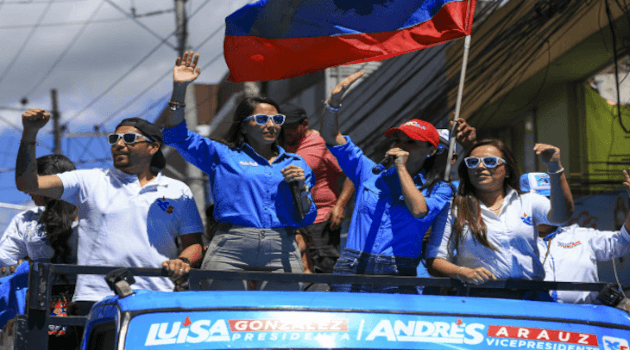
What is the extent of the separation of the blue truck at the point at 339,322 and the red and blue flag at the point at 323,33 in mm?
3020

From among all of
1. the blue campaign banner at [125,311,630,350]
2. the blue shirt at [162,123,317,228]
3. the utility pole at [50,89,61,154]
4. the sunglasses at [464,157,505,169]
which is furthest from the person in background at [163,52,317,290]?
the utility pole at [50,89,61,154]

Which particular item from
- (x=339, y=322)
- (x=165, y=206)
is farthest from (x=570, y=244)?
(x=339, y=322)

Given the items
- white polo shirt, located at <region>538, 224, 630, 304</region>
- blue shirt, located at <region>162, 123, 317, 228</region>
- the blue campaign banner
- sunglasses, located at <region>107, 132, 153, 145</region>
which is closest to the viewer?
the blue campaign banner

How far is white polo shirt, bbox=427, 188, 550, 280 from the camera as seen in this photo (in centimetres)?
364

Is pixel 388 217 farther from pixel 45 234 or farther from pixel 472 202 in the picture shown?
pixel 45 234

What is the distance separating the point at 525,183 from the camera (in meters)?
5.06

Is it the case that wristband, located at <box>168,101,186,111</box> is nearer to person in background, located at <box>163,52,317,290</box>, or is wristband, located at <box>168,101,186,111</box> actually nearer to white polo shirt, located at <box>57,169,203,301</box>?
person in background, located at <box>163,52,317,290</box>

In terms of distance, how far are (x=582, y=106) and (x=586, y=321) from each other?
927 cm

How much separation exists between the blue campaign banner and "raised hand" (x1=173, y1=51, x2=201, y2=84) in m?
2.05

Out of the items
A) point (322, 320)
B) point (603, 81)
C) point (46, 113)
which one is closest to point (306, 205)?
point (46, 113)

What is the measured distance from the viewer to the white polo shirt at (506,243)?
3.64m

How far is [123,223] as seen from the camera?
391cm

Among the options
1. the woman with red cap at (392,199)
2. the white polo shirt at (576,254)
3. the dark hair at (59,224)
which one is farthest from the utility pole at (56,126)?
the woman with red cap at (392,199)

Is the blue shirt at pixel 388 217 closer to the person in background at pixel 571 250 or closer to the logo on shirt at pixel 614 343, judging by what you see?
the person in background at pixel 571 250
